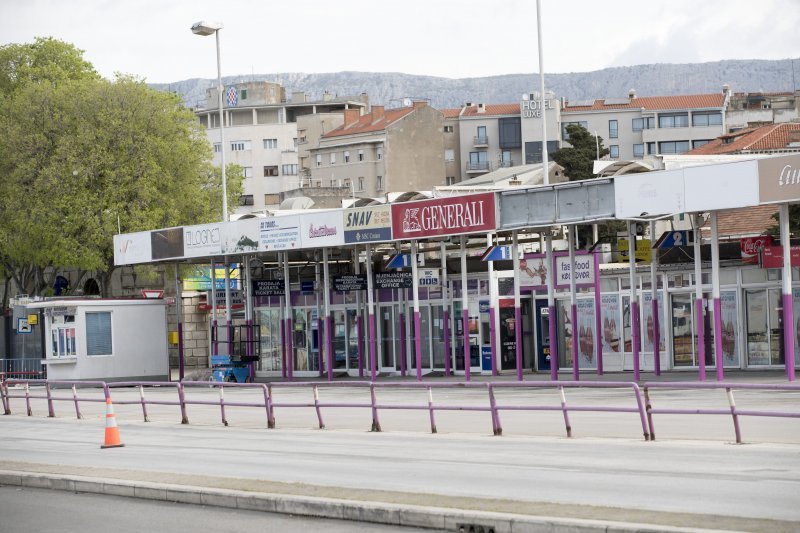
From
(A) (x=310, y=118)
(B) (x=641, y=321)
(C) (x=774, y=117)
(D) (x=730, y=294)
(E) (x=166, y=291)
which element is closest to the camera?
(D) (x=730, y=294)

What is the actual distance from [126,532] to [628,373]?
88.7 ft

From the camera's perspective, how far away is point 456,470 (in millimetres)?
16438

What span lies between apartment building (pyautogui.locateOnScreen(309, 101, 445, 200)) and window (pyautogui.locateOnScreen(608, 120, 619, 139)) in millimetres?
20880

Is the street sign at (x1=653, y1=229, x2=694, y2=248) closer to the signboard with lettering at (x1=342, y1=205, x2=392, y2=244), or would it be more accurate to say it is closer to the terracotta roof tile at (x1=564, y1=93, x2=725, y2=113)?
the signboard with lettering at (x1=342, y1=205, x2=392, y2=244)

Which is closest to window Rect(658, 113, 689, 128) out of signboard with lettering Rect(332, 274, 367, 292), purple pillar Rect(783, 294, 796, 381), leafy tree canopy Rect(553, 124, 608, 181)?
leafy tree canopy Rect(553, 124, 608, 181)

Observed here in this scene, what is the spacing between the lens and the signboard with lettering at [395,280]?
41.0 m

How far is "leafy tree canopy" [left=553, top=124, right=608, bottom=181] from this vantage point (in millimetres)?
105625

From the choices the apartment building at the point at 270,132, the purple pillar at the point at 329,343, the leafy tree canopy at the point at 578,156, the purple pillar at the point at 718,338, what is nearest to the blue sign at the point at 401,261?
the purple pillar at the point at 329,343

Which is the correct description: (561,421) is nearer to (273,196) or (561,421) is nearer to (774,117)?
(774,117)

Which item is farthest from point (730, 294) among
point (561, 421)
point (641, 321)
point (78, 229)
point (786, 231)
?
point (78, 229)

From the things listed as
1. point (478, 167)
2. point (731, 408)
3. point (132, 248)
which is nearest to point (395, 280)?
point (132, 248)

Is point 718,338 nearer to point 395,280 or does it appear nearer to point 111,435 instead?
point 395,280

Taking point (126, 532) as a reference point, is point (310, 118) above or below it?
above

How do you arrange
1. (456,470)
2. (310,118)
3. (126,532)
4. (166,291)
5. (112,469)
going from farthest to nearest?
(310,118) < (166,291) < (112,469) < (456,470) < (126,532)
